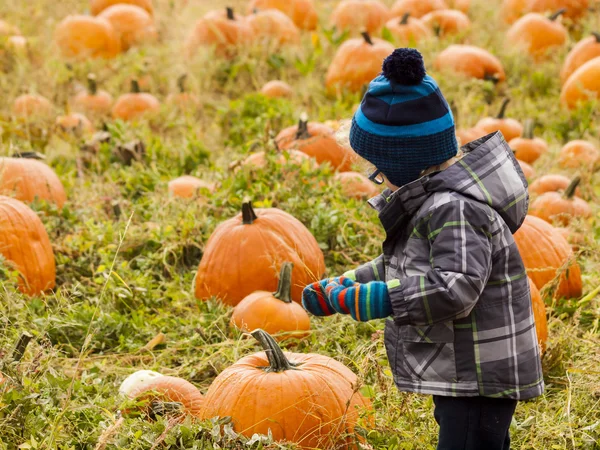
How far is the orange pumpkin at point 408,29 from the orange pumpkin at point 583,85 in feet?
5.89

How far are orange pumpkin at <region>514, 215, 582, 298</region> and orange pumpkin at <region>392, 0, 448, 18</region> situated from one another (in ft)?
20.3

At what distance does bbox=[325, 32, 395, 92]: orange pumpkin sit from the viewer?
8.23 metres

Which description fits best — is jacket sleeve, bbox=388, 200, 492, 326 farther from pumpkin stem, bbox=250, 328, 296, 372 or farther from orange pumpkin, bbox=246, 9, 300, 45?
orange pumpkin, bbox=246, 9, 300, 45

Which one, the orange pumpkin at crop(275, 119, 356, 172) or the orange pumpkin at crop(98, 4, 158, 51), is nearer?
the orange pumpkin at crop(275, 119, 356, 172)

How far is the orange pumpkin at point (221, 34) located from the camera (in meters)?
9.21

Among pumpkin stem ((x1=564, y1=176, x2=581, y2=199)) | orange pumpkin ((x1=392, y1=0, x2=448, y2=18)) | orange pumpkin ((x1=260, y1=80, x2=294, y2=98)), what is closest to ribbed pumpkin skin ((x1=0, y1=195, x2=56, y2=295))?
pumpkin stem ((x1=564, y1=176, x2=581, y2=199))

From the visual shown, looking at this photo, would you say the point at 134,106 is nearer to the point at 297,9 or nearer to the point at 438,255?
the point at 297,9

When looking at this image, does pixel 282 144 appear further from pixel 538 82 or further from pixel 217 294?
pixel 538 82

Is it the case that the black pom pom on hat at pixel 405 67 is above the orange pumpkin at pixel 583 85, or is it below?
above

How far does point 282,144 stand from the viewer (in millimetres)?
6312

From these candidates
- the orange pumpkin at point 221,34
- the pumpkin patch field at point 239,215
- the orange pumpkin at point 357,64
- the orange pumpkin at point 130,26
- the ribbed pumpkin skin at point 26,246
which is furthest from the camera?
the orange pumpkin at point 130,26

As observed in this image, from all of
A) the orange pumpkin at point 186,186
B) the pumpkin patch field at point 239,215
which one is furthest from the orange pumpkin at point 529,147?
the orange pumpkin at point 186,186

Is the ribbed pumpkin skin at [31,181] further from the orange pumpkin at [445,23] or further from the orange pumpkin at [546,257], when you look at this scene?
the orange pumpkin at [445,23]

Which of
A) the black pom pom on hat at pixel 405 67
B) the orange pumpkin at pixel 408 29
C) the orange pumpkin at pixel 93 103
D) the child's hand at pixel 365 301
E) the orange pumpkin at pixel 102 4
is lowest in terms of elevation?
the orange pumpkin at pixel 93 103
